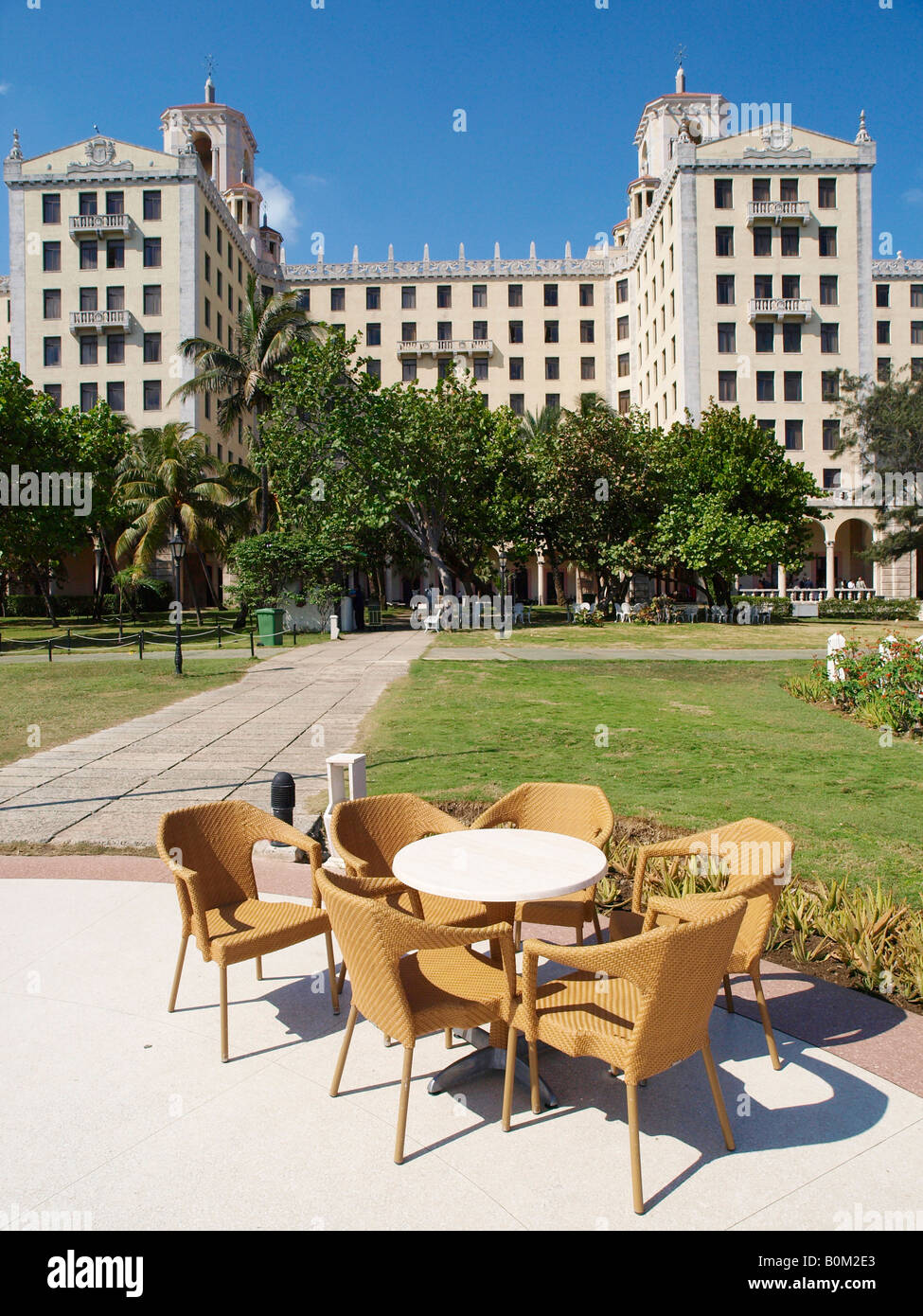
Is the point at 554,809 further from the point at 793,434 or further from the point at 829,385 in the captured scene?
the point at 829,385

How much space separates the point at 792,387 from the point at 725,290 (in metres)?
6.53

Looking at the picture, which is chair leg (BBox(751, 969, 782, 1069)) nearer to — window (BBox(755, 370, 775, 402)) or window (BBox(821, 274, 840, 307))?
window (BBox(755, 370, 775, 402))

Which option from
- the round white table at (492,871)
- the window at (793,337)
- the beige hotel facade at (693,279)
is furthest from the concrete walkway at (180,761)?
the window at (793,337)

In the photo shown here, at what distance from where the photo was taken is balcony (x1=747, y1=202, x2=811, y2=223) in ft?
151

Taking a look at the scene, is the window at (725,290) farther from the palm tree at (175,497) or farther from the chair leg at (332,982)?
the chair leg at (332,982)

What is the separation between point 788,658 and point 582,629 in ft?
37.7

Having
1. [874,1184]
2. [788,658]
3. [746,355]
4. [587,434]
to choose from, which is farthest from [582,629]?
[874,1184]

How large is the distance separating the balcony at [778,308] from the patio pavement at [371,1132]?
48.9m

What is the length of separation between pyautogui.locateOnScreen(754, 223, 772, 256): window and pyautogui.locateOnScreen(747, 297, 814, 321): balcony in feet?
9.47

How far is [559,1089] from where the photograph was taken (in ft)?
11.6

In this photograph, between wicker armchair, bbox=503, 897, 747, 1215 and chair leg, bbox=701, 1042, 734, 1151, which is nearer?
wicker armchair, bbox=503, 897, 747, 1215

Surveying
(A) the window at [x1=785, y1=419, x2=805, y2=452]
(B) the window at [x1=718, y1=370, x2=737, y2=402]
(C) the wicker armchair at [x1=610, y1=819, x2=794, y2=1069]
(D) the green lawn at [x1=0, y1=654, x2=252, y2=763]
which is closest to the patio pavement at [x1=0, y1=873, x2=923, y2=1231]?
(C) the wicker armchair at [x1=610, y1=819, x2=794, y2=1069]

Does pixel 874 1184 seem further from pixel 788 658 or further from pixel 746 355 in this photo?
pixel 746 355

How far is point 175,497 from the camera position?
34.5 m
